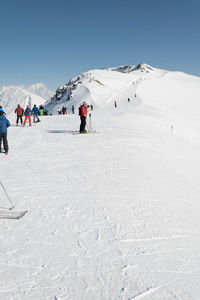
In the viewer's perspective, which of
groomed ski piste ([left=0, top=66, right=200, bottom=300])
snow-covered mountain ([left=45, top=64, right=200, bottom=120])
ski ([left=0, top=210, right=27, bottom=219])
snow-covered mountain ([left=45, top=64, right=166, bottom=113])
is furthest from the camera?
snow-covered mountain ([left=45, top=64, right=166, bottom=113])

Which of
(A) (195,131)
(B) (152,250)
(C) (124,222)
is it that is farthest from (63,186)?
(A) (195,131)

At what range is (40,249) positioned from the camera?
3549mm

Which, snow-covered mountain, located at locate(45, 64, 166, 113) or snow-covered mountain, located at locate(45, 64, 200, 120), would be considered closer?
snow-covered mountain, located at locate(45, 64, 200, 120)

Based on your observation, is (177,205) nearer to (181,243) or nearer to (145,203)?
(145,203)

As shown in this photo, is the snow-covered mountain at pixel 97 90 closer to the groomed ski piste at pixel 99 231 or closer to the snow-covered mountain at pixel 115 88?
the snow-covered mountain at pixel 115 88

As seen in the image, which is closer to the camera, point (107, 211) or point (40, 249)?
point (40, 249)

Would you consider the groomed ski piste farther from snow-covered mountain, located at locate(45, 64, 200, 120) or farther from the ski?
snow-covered mountain, located at locate(45, 64, 200, 120)

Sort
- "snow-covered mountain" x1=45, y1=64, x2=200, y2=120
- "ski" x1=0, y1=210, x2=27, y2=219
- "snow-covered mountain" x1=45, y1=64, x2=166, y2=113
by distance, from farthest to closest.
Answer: "snow-covered mountain" x1=45, y1=64, x2=166, y2=113 < "snow-covered mountain" x1=45, y1=64, x2=200, y2=120 < "ski" x1=0, y1=210, x2=27, y2=219

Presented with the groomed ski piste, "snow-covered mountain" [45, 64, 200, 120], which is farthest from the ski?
"snow-covered mountain" [45, 64, 200, 120]

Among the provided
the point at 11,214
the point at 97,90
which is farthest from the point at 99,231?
the point at 97,90

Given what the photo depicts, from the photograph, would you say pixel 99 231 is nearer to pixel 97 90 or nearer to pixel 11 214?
pixel 11 214

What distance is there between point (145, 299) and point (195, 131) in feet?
77.7

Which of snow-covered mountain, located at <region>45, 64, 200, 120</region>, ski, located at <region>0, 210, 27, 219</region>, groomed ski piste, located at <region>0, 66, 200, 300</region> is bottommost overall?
groomed ski piste, located at <region>0, 66, 200, 300</region>

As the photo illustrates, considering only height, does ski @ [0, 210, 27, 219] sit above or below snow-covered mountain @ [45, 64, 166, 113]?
below
